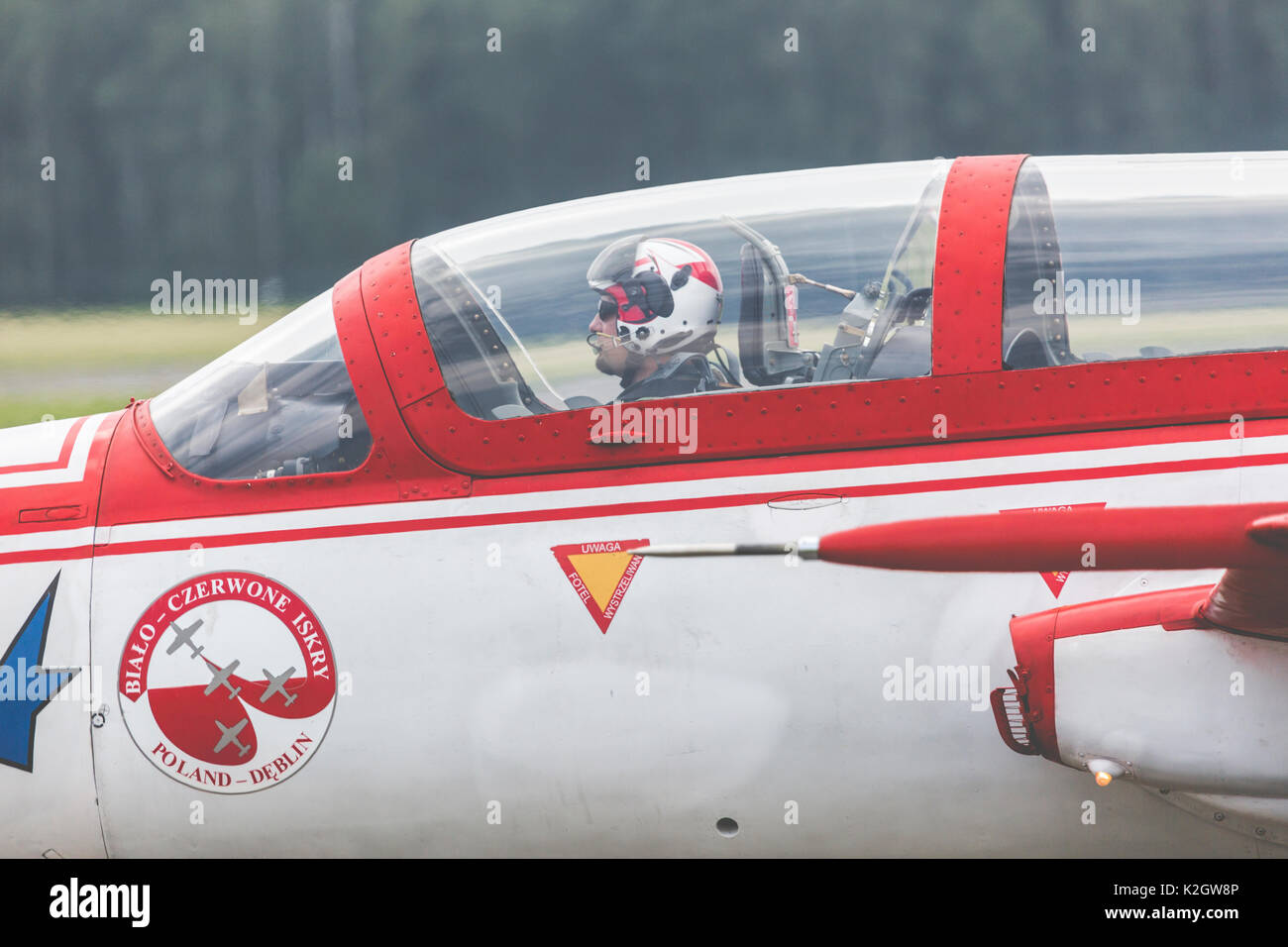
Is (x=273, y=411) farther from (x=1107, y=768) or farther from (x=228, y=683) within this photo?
(x=1107, y=768)

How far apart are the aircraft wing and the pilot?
3.46 feet

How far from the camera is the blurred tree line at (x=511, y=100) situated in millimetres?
17375

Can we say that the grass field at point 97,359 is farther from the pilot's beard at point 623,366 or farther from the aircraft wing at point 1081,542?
the aircraft wing at point 1081,542

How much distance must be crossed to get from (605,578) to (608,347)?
2.32 ft

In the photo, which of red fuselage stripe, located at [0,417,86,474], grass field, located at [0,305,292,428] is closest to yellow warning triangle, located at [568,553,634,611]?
red fuselage stripe, located at [0,417,86,474]

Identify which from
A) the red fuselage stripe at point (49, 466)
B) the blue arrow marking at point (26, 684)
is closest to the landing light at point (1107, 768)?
the blue arrow marking at point (26, 684)

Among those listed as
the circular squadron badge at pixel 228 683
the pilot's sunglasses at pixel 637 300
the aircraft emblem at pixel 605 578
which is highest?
the pilot's sunglasses at pixel 637 300

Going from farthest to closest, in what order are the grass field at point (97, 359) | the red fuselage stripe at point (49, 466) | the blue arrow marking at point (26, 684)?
the grass field at point (97, 359) < the red fuselage stripe at point (49, 466) < the blue arrow marking at point (26, 684)

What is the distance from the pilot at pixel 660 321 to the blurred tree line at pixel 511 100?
45.3 ft

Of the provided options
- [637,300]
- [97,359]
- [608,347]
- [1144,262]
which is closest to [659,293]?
[637,300]

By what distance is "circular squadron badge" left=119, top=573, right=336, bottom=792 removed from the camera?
3551 mm

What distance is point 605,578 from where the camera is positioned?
3.45 meters
